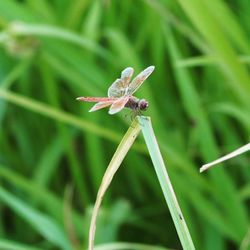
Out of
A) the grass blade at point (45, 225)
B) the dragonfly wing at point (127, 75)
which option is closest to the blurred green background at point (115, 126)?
the grass blade at point (45, 225)

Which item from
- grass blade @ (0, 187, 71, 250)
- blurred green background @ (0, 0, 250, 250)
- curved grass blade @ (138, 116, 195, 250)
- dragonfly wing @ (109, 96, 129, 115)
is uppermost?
blurred green background @ (0, 0, 250, 250)

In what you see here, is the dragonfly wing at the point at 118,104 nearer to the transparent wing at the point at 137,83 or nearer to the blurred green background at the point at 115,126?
the transparent wing at the point at 137,83

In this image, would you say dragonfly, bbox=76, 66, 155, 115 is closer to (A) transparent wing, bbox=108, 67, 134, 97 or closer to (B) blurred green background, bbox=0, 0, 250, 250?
(A) transparent wing, bbox=108, 67, 134, 97

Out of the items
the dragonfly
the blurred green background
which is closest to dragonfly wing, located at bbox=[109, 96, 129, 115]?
the dragonfly

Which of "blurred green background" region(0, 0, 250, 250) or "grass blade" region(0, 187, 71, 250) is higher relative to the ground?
"blurred green background" region(0, 0, 250, 250)

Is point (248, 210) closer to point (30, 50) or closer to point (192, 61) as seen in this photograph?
point (192, 61)

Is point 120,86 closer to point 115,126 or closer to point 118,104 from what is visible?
point 118,104

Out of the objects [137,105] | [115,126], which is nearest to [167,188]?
[137,105]
